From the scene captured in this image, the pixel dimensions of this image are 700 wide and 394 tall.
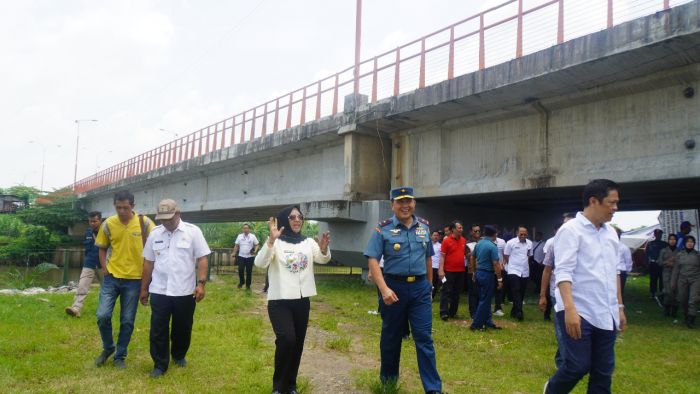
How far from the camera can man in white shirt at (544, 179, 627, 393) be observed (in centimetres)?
331

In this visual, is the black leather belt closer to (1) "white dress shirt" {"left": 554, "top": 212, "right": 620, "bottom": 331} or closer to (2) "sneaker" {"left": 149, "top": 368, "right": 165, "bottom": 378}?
(1) "white dress shirt" {"left": 554, "top": 212, "right": 620, "bottom": 331}

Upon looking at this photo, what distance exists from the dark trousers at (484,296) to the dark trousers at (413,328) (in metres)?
3.84

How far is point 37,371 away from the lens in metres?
5.14

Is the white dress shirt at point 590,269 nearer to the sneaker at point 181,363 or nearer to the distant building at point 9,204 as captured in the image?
the sneaker at point 181,363

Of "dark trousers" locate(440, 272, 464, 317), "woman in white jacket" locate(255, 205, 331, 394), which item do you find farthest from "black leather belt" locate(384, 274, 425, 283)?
"dark trousers" locate(440, 272, 464, 317)

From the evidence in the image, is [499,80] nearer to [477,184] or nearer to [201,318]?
[477,184]

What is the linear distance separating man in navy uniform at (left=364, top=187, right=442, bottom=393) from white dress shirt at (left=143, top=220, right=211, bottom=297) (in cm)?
196

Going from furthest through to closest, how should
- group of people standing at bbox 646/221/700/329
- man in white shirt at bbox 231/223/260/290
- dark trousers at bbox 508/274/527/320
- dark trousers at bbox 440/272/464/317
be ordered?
man in white shirt at bbox 231/223/260/290 → dark trousers at bbox 508/274/527/320 → dark trousers at bbox 440/272/464/317 → group of people standing at bbox 646/221/700/329

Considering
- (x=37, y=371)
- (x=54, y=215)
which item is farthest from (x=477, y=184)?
(x=54, y=215)

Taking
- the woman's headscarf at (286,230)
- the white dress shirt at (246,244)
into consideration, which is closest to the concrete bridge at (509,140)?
the white dress shirt at (246,244)

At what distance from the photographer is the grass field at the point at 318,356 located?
4863 millimetres

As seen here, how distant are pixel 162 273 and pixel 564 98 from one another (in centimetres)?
875

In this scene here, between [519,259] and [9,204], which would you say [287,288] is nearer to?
[519,259]

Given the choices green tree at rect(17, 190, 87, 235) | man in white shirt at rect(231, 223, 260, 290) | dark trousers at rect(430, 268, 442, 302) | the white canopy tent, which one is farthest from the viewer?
green tree at rect(17, 190, 87, 235)
